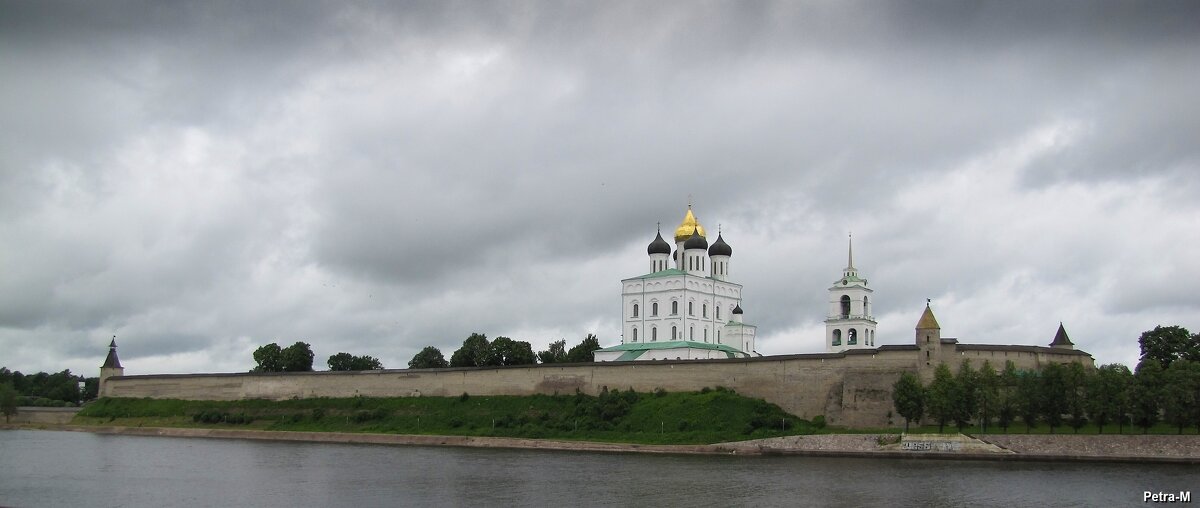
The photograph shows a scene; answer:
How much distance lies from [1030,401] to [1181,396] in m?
4.12

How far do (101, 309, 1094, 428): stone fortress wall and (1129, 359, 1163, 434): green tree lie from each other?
6.00 metres

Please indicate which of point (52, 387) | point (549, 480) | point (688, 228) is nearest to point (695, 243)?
point (688, 228)

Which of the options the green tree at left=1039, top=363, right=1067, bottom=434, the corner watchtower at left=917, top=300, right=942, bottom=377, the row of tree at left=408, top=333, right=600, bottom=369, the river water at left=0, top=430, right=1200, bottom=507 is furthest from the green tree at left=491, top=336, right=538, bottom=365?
the green tree at left=1039, top=363, right=1067, bottom=434

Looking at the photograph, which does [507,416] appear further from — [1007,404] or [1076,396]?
[1076,396]

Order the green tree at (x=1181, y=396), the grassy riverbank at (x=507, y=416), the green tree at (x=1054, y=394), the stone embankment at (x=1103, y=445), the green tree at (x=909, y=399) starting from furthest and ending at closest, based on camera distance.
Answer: the grassy riverbank at (x=507, y=416) < the green tree at (x=909, y=399) < the green tree at (x=1054, y=394) < the green tree at (x=1181, y=396) < the stone embankment at (x=1103, y=445)

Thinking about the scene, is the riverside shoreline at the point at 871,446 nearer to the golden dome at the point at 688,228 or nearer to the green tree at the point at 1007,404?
Answer: the green tree at the point at 1007,404

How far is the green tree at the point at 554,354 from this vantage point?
196ft

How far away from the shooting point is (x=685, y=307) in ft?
177

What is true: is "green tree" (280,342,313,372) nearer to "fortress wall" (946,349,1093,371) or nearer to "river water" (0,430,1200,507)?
"river water" (0,430,1200,507)

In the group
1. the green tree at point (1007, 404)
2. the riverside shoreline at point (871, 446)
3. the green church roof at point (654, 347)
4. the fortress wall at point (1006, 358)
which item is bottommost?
the riverside shoreline at point (871, 446)

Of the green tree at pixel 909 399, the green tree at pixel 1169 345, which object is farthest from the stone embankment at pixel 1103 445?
the green tree at pixel 1169 345

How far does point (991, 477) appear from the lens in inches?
1069

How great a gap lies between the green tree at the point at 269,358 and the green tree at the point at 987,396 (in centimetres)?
3766

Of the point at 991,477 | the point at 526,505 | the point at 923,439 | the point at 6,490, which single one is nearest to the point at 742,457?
the point at 923,439
